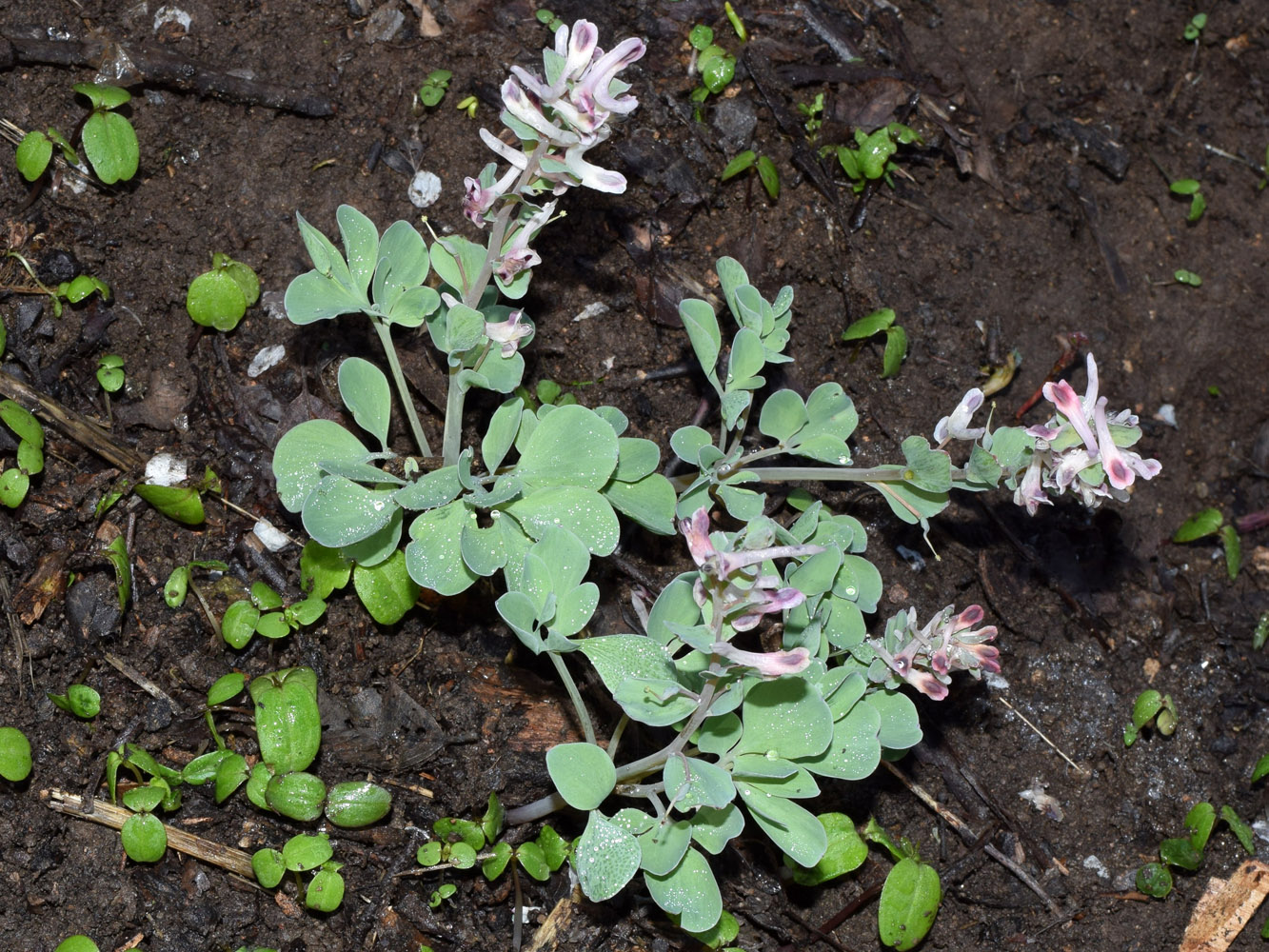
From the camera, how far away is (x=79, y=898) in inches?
95.9

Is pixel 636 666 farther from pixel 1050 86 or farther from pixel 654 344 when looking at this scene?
pixel 1050 86

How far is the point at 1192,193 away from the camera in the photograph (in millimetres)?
4047

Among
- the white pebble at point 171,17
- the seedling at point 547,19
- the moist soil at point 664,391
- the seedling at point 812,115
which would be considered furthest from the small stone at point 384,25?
the seedling at point 812,115

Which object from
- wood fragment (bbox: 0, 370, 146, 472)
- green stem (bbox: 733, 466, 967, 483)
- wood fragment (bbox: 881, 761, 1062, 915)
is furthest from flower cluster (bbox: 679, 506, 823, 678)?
wood fragment (bbox: 0, 370, 146, 472)

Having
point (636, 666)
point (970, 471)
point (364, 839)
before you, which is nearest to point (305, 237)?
point (636, 666)

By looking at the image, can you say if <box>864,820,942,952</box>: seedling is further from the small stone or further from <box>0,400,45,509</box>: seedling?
the small stone

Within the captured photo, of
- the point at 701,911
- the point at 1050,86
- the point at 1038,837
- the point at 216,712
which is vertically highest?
the point at 1050,86

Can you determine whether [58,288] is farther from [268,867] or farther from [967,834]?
[967,834]

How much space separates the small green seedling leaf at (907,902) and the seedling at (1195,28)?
3.76 metres

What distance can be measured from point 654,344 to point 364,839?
1748 mm

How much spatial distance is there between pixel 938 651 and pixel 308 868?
1.66 metres

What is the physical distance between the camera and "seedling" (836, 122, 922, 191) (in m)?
3.57

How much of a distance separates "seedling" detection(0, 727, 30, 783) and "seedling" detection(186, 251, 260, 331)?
1.26m

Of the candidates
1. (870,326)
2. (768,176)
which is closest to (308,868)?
(870,326)
